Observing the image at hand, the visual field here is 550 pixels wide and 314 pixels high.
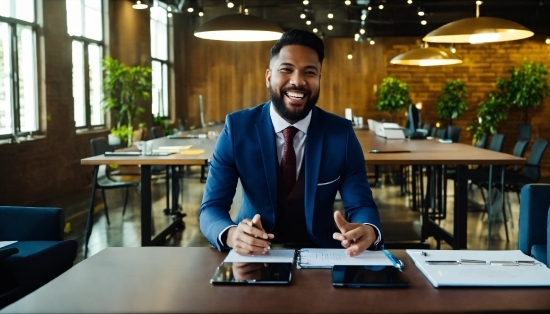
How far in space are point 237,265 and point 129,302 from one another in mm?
402

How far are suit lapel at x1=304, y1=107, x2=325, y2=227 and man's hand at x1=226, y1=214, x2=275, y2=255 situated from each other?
1.52 feet

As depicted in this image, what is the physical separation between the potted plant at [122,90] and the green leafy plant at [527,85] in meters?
8.46

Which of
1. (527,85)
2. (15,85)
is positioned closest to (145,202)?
(15,85)

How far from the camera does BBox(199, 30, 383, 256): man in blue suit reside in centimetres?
232

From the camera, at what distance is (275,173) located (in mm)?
2324

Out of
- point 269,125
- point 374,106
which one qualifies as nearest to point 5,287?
point 269,125

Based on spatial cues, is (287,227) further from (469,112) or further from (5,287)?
(469,112)

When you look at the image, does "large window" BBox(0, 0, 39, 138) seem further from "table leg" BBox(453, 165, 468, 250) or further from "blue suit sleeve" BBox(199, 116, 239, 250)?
"blue suit sleeve" BBox(199, 116, 239, 250)

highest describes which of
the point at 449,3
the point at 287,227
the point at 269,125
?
the point at 449,3

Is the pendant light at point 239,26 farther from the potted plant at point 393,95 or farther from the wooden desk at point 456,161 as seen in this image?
the potted plant at point 393,95

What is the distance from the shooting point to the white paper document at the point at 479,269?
1530mm

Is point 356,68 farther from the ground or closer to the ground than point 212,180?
farther from the ground

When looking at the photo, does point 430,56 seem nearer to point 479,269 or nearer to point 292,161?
point 292,161

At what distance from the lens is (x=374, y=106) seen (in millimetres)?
15773
